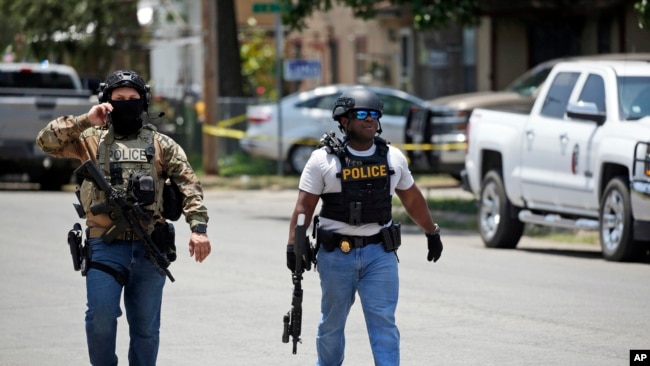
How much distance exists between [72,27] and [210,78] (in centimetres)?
813

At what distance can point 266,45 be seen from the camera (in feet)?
140

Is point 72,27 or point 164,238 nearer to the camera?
point 164,238

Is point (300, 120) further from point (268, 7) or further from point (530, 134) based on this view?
point (530, 134)

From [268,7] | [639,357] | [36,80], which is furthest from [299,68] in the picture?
[639,357]

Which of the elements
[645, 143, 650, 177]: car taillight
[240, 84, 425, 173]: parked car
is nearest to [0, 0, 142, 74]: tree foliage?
[240, 84, 425, 173]: parked car

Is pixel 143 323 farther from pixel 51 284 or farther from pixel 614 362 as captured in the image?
pixel 51 284

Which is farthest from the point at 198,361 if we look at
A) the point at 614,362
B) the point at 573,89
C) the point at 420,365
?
the point at 573,89

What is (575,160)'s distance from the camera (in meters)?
14.3

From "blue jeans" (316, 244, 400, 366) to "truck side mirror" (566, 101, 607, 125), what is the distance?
6.93 metres

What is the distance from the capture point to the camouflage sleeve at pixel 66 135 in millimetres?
7160

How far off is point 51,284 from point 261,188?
1324cm

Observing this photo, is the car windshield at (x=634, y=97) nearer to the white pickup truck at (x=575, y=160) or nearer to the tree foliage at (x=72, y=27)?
the white pickup truck at (x=575, y=160)

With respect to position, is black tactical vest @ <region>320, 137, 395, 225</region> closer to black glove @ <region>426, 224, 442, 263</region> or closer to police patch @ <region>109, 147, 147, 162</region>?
black glove @ <region>426, 224, 442, 263</region>

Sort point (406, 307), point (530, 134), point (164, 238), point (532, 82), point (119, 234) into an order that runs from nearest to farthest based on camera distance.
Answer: point (119, 234)
point (164, 238)
point (406, 307)
point (530, 134)
point (532, 82)
